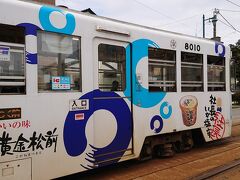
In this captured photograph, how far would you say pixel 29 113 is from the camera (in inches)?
191

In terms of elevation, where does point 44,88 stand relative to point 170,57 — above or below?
below

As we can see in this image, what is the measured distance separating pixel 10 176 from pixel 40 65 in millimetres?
1622

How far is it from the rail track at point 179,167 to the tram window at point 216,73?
1661mm

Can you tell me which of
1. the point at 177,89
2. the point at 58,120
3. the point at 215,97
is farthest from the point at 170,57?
the point at 58,120

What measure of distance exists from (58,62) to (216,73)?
16.6ft

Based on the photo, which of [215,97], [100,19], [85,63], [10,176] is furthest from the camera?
[215,97]

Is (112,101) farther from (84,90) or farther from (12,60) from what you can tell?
(12,60)

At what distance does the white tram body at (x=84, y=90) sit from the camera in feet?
15.6

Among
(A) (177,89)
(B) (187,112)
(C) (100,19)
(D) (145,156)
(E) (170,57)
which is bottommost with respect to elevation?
(D) (145,156)

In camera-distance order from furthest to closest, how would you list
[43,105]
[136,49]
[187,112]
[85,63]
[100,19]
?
1. [187,112]
2. [136,49]
3. [100,19]
4. [85,63]
5. [43,105]

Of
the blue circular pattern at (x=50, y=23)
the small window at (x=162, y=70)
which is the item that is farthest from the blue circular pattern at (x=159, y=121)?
the blue circular pattern at (x=50, y=23)

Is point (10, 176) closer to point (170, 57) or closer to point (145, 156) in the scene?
point (145, 156)

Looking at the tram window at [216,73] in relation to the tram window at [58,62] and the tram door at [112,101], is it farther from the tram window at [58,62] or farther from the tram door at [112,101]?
the tram window at [58,62]

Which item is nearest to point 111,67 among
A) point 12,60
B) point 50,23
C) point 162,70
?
point 50,23
